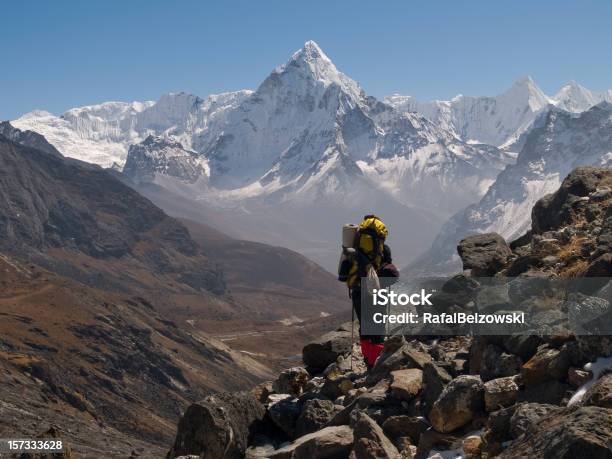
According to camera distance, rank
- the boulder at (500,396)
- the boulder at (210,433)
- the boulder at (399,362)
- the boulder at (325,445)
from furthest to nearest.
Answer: the boulder at (399,362) → the boulder at (210,433) → the boulder at (325,445) → the boulder at (500,396)

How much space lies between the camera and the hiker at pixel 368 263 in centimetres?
2344

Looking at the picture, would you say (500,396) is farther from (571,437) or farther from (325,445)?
A: (571,437)

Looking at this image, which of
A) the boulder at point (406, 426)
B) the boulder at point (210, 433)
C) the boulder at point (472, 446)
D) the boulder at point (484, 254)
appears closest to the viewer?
the boulder at point (472, 446)

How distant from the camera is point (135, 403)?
169m

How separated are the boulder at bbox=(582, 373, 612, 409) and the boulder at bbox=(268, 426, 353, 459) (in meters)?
5.49

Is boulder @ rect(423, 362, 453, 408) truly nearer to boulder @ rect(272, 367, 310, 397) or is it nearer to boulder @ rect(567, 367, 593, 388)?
boulder @ rect(567, 367, 593, 388)

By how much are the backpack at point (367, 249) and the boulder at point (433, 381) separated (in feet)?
16.7

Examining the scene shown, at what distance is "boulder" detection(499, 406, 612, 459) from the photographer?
12.3 m

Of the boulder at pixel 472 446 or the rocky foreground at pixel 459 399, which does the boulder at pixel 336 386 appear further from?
the boulder at pixel 472 446

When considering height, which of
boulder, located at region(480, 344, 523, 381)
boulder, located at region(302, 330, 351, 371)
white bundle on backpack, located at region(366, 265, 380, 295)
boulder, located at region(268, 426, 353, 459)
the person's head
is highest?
the person's head

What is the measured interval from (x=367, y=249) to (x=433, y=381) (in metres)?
5.91

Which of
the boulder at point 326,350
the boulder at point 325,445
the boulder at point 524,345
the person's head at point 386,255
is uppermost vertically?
the person's head at point 386,255

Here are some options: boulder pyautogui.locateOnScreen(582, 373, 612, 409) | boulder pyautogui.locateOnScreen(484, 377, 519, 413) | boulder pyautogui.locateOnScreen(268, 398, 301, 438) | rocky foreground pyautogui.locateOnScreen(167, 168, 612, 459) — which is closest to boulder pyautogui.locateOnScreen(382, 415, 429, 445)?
rocky foreground pyautogui.locateOnScreen(167, 168, 612, 459)

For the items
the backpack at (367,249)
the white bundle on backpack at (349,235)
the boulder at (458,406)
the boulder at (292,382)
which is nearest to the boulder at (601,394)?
the boulder at (458,406)
